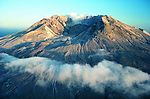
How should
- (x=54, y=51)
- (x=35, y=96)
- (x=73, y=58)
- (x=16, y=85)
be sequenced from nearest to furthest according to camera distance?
(x=35, y=96)
(x=16, y=85)
(x=73, y=58)
(x=54, y=51)

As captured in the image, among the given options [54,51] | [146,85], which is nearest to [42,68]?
[54,51]

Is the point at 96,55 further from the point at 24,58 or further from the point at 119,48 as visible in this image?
the point at 24,58

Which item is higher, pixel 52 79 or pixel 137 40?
pixel 137 40

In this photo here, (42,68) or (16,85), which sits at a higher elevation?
(42,68)

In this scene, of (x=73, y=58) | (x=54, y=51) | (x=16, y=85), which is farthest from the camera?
(x=54, y=51)

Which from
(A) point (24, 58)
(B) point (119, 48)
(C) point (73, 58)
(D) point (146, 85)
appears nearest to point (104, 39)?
(B) point (119, 48)

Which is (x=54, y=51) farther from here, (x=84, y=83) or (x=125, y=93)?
(x=125, y=93)

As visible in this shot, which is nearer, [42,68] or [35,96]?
[35,96]

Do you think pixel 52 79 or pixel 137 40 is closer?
pixel 52 79

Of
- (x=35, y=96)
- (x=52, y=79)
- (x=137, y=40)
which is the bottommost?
(x=35, y=96)
